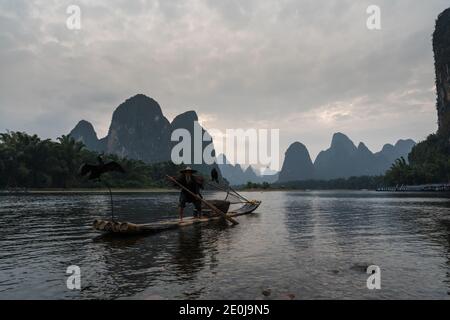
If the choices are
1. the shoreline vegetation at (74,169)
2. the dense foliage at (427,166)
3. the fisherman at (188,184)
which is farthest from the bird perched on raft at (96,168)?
the dense foliage at (427,166)

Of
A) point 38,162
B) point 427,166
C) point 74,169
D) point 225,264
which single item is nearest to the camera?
point 225,264

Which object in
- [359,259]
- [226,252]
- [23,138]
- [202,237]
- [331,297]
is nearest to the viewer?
[331,297]

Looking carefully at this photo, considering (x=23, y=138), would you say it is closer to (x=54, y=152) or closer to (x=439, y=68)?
(x=54, y=152)

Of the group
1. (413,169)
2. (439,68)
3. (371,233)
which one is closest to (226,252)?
(371,233)

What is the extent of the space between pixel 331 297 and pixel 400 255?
4674 mm

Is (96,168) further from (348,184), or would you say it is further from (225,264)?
(348,184)

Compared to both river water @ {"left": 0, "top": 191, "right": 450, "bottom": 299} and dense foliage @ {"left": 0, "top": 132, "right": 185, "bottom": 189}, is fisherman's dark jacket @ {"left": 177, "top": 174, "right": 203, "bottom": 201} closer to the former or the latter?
river water @ {"left": 0, "top": 191, "right": 450, "bottom": 299}

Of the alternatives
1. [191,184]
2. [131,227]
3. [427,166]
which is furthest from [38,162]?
[427,166]

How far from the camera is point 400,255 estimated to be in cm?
973

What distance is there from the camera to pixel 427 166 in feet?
303

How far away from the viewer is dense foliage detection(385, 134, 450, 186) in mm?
90250

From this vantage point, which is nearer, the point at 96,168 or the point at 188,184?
the point at 96,168

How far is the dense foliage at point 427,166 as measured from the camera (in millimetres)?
90250

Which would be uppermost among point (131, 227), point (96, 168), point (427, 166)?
point (427, 166)
